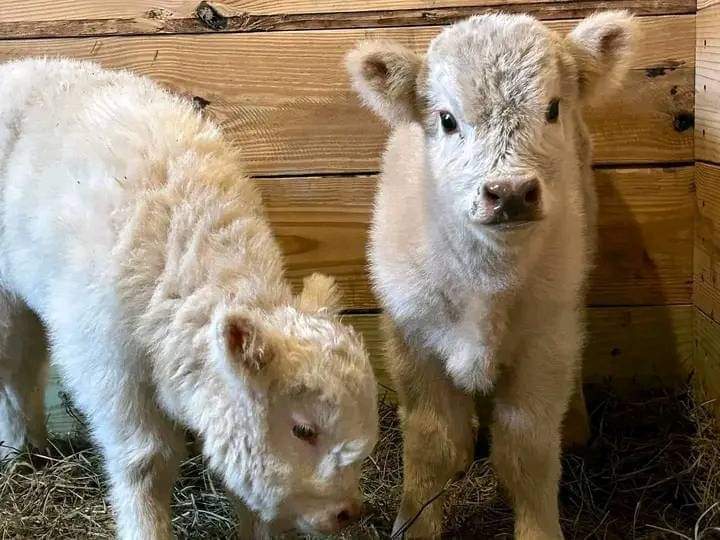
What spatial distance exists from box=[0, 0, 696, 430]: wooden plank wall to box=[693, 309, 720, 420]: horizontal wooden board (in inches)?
2.4

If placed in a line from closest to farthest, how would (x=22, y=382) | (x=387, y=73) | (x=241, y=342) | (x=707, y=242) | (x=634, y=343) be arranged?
(x=241, y=342)
(x=387, y=73)
(x=707, y=242)
(x=22, y=382)
(x=634, y=343)

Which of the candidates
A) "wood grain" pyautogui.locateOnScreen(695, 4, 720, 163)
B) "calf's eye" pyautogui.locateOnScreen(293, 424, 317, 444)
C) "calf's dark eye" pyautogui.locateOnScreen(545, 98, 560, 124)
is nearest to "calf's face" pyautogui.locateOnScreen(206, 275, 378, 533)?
"calf's eye" pyautogui.locateOnScreen(293, 424, 317, 444)

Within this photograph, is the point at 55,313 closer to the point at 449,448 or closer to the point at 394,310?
the point at 394,310

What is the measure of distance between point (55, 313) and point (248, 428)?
66 cm

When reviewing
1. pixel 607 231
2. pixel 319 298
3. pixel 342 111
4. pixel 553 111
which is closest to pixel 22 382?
pixel 319 298

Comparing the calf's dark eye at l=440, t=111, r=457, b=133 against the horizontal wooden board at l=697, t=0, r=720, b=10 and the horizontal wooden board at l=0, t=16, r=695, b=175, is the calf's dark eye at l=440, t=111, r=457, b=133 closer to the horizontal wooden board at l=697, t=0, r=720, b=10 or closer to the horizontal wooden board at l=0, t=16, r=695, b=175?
the horizontal wooden board at l=0, t=16, r=695, b=175

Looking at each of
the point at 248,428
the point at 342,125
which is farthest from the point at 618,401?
the point at 248,428

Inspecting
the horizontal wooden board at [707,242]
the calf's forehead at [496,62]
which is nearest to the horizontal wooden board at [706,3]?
the horizontal wooden board at [707,242]

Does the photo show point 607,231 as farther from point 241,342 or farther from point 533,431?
point 241,342

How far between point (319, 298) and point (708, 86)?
5.00 feet

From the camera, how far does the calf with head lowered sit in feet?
6.20

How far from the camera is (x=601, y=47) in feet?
6.93

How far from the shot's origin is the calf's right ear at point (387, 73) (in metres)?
2.11

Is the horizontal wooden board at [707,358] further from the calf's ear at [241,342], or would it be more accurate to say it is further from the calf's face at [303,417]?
the calf's ear at [241,342]
